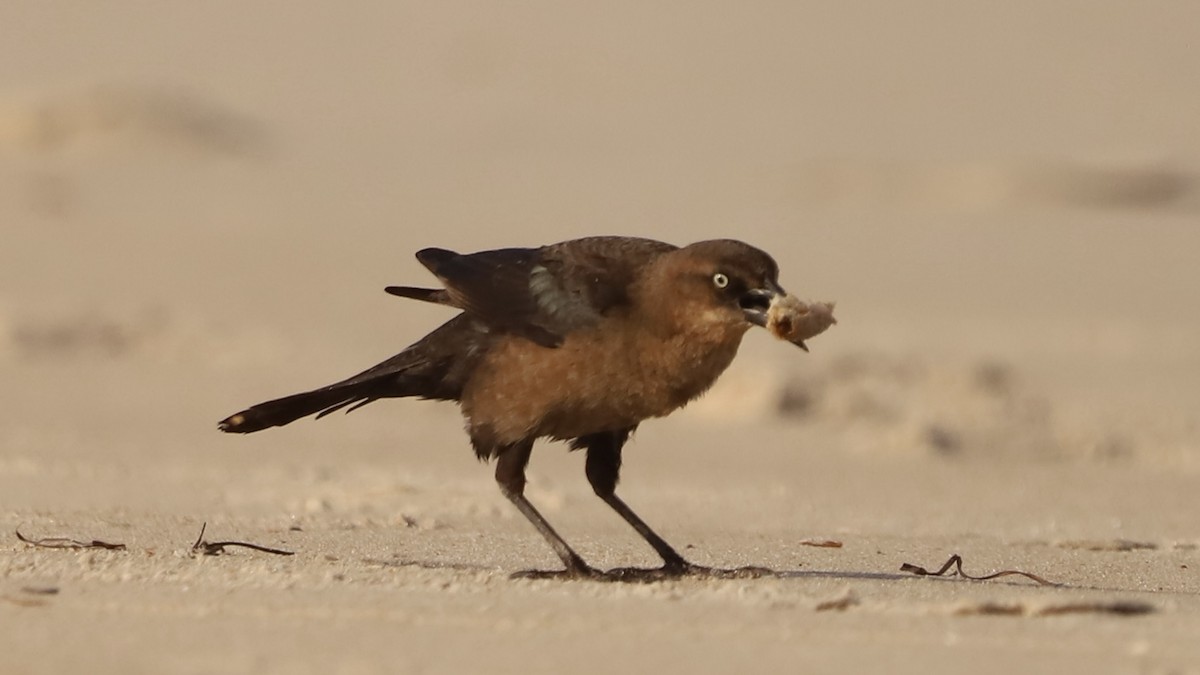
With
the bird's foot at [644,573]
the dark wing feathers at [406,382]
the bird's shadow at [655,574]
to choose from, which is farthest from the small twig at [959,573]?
the dark wing feathers at [406,382]

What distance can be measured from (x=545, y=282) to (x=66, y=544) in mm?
1718

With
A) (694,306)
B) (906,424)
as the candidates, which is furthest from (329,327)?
(694,306)

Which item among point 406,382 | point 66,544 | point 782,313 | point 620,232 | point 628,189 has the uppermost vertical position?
point 628,189

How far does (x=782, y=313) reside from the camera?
714cm

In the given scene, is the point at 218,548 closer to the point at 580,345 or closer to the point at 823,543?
the point at 580,345

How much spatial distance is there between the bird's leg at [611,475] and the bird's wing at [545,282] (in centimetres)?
49

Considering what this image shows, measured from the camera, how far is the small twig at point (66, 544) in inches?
288

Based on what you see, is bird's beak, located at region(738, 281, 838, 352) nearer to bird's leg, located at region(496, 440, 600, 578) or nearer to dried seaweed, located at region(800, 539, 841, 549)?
bird's leg, located at region(496, 440, 600, 578)

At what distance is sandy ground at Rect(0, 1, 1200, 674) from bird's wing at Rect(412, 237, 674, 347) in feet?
2.63

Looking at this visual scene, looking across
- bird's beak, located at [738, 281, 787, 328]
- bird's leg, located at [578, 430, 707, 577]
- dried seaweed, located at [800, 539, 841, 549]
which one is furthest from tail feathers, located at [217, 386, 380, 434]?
dried seaweed, located at [800, 539, 841, 549]

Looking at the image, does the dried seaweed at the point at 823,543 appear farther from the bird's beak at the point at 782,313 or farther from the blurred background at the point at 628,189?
the blurred background at the point at 628,189

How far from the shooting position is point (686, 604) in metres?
6.38

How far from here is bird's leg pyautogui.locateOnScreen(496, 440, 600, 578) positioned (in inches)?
294

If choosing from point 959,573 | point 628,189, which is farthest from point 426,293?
point 628,189
